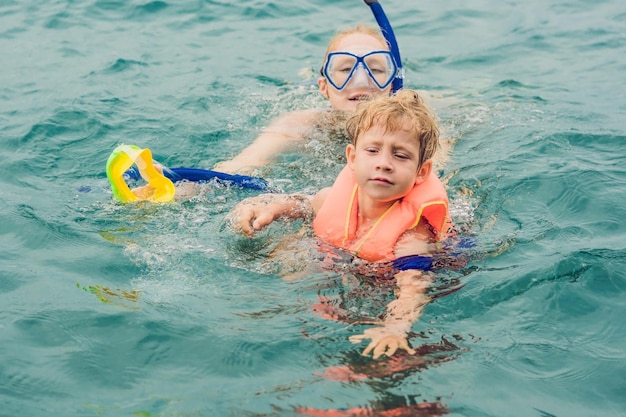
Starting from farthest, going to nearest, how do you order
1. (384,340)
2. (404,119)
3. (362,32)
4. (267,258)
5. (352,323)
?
(362,32)
(267,258)
(404,119)
(352,323)
(384,340)

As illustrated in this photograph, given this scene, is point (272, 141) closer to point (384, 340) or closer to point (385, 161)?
point (385, 161)

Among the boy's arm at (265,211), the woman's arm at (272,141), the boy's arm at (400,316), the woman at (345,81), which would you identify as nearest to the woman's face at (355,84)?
the woman at (345,81)

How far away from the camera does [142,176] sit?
5.12 metres

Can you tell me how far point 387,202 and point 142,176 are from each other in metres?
1.53

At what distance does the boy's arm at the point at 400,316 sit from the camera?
3660 mm

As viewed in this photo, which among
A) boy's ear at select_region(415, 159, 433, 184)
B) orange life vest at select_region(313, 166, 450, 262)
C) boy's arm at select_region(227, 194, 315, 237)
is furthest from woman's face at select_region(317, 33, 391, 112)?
boy's ear at select_region(415, 159, 433, 184)

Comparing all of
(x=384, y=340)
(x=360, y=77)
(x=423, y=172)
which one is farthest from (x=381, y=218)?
(x=360, y=77)

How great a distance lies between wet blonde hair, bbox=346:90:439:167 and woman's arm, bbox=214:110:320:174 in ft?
5.57

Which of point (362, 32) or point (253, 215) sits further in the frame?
point (362, 32)

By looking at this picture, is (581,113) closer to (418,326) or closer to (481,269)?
(481,269)

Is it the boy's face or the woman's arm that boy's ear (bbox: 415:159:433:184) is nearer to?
the boy's face

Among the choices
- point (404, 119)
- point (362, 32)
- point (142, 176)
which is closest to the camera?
point (404, 119)

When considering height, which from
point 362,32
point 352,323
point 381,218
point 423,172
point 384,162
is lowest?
point 352,323

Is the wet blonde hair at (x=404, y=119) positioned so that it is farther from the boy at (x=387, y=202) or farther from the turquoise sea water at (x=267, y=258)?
the turquoise sea water at (x=267, y=258)
